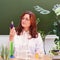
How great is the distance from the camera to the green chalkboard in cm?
373

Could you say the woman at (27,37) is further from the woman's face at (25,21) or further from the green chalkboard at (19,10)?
the green chalkboard at (19,10)

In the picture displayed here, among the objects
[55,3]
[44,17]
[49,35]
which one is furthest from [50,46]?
[55,3]

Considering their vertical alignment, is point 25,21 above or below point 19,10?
below

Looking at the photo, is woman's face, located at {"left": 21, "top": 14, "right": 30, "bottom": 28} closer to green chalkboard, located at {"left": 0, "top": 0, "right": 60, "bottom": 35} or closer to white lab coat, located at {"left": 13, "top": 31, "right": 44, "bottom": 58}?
white lab coat, located at {"left": 13, "top": 31, "right": 44, "bottom": 58}

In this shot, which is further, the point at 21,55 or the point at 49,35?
the point at 49,35

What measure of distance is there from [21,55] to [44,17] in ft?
4.52

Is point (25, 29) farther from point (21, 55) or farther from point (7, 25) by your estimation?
point (7, 25)

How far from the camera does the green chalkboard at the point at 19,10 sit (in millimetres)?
3734

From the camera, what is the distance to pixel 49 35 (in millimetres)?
3773

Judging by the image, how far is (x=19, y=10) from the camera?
147 inches

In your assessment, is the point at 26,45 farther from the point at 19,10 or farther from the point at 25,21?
the point at 19,10

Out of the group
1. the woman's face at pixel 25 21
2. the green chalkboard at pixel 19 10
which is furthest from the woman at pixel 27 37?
the green chalkboard at pixel 19 10

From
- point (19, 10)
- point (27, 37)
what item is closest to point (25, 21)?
point (27, 37)

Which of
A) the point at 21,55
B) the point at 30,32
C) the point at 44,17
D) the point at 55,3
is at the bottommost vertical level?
the point at 21,55
